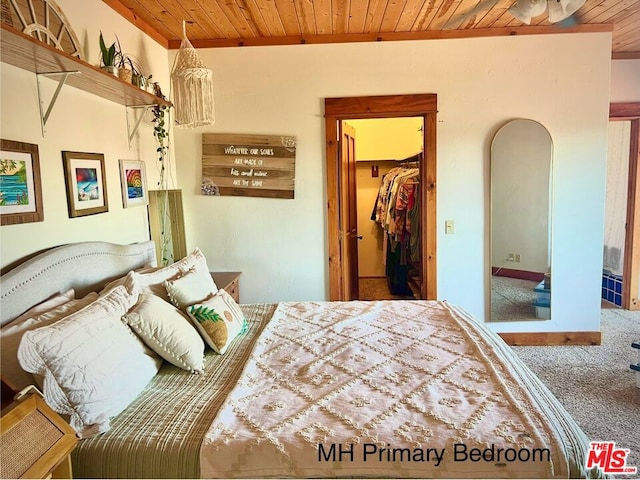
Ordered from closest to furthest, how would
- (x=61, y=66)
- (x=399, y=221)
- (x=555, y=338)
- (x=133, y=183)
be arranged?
(x=61, y=66) < (x=133, y=183) < (x=555, y=338) < (x=399, y=221)

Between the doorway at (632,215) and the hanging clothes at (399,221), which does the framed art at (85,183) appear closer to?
the hanging clothes at (399,221)

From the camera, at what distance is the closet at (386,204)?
197 inches

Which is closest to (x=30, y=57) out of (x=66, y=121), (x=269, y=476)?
(x=66, y=121)

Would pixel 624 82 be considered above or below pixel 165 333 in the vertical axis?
above

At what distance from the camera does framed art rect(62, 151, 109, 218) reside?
2.16 m

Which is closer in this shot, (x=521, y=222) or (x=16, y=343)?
(x=16, y=343)

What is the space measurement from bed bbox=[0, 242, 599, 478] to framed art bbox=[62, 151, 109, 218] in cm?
26

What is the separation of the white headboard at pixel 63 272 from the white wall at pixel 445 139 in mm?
1280

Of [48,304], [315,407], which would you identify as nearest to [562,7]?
[315,407]

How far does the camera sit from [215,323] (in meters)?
2.09

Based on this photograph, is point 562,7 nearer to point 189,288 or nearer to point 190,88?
point 190,88

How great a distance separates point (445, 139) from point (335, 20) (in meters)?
1.26

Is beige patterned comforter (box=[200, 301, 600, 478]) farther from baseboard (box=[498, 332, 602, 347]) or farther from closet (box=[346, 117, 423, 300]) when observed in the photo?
closet (box=[346, 117, 423, 300])

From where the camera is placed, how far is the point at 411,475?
130 cm
